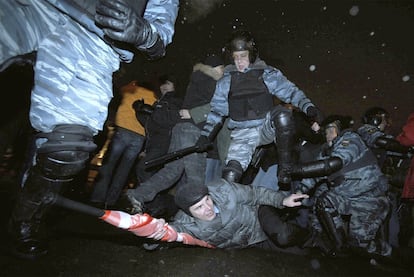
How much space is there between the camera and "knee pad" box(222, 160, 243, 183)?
10.5 ft

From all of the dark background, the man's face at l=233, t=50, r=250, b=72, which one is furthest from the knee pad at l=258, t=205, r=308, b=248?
the dark background

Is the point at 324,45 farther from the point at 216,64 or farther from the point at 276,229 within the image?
the point at 276,229

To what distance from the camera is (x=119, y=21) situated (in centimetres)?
134

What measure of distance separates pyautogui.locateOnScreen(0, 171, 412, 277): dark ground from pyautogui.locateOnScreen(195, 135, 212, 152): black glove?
1.16 meters

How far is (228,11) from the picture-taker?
7.13 meters

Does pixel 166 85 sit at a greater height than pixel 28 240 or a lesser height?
greater

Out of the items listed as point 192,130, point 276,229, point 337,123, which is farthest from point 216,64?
point 276,229

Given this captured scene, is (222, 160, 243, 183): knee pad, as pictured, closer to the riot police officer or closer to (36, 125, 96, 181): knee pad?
the riot police officer

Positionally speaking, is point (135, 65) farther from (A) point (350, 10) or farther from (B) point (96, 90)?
(A) point (350, 10)

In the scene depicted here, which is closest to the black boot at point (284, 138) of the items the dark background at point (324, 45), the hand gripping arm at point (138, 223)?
the hand gripping arm at point (138, 223)

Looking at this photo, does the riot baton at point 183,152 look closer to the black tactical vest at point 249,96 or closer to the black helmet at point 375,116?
the black tactical vest at point 249,96

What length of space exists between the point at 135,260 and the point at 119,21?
6.41ft

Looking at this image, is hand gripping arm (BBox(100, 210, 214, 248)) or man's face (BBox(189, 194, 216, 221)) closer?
hand gripping arm (BBox(100, 210, 214, 248))

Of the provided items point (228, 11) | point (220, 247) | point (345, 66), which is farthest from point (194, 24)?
point (220, 247)
